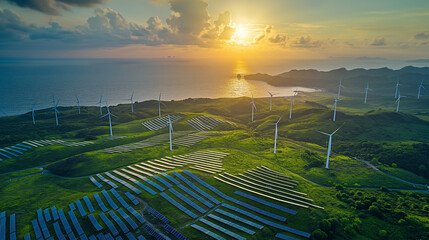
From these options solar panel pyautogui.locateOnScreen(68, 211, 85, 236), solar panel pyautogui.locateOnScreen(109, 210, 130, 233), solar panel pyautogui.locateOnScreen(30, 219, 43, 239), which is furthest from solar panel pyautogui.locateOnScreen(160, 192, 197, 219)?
solar panel pyautogui.locateOnScreen(30, 219, 43, 239)

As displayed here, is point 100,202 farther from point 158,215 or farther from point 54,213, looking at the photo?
point 158,215

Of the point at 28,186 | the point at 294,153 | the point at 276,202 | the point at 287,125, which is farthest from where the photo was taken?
the point at 287,125

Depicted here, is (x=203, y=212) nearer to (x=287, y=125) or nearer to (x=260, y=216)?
(x=260, y=216)

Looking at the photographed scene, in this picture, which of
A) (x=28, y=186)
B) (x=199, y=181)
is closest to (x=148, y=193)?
(x=199, y=181)

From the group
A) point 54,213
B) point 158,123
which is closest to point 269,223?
point 54,213

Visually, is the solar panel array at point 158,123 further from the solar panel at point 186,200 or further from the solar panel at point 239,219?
the solar panel at point 239,219

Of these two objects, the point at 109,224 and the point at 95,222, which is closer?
the point at 109,224

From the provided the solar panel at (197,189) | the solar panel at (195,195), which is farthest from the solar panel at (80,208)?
the solar panel at (197,189)

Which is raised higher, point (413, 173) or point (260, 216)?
point (260, 216)

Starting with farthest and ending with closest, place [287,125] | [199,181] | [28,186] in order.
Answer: [287,125]
[28,186]
[199,181]
